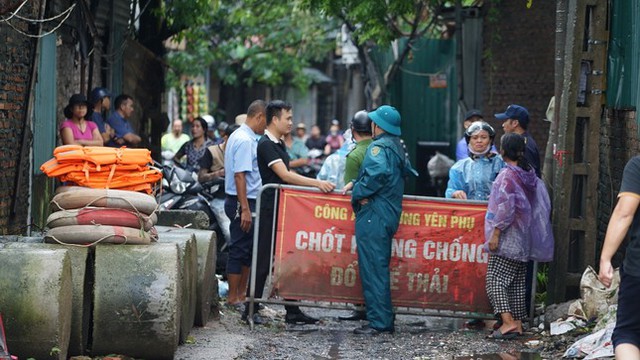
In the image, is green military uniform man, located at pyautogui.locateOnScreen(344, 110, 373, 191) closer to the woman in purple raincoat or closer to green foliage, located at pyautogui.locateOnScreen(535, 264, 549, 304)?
the woman in purple raincoat

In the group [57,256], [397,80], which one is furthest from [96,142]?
[397,80]

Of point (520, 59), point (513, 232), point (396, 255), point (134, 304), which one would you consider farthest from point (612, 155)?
point (520, 59)

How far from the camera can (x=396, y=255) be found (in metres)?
10.2

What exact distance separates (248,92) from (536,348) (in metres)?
34.3

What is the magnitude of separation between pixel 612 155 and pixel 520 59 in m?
8.00

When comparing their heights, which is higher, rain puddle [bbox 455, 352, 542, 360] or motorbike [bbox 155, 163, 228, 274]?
motorbike [bbox 155, 163, 228, 274]

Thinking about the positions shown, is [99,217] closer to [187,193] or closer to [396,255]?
[396,255]

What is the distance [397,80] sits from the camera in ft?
84.6

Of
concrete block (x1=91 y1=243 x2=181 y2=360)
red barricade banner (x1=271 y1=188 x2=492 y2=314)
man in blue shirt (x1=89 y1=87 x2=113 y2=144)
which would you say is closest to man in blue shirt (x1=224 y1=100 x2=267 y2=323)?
red barricade banner (x1=271 y1=188 x2=492 y2=314)

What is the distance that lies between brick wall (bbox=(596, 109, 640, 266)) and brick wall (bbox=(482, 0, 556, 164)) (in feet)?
22.7

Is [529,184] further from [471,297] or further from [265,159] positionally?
[265,159]

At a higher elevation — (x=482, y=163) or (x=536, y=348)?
(x=482, y=163)

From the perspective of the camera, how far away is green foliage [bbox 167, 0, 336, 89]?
30.8 meters

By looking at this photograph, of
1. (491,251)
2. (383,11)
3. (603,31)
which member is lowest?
(491,251)
